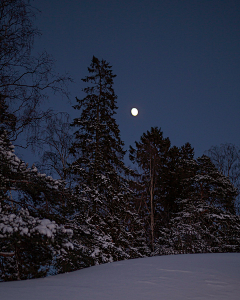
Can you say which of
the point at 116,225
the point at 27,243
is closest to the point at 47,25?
the point at 27,243

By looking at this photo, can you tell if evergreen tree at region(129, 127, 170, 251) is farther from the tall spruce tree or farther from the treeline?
the tall spruce tree

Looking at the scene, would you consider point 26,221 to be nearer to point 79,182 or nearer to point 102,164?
point 79,182

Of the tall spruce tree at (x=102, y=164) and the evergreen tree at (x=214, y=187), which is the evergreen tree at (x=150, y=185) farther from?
the tall spruce tree at (x=102, y=164)

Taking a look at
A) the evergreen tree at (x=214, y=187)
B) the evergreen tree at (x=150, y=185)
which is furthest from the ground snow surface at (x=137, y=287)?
the evergreen tree at (x=214, y=187)

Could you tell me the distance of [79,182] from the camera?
30.6ft

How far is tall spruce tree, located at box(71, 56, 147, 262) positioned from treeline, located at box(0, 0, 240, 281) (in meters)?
0.05

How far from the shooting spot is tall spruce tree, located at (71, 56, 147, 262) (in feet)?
30.3

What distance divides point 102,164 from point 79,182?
152 centimetres

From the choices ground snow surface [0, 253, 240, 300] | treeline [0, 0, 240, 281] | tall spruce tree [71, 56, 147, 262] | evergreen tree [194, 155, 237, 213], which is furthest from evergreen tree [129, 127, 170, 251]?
ground snow surface [0, 253, 240, 300]

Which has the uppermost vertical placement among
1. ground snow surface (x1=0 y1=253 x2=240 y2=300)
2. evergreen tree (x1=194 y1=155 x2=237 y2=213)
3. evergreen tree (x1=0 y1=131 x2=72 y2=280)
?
evergreen tree (x1=194 y1=155 x2=237 y2=213)

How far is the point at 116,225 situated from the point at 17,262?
6.56 m

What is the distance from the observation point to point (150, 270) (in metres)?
4.19

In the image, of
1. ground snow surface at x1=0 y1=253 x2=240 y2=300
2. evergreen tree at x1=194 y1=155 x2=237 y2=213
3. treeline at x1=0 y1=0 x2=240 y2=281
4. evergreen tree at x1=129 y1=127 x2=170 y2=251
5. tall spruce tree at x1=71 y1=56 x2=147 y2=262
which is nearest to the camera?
ground snow surface at x1=0 y1=253 x2=240 y2=300

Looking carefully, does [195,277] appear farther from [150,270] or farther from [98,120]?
[98,120]
